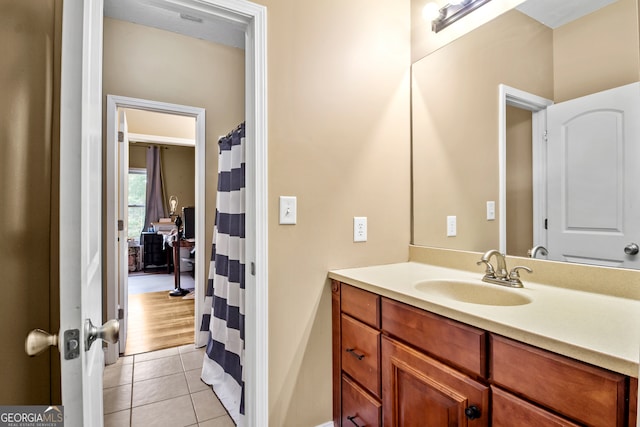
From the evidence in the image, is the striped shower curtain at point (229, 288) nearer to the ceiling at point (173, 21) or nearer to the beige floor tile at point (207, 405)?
the beige floor tile at point (207, 405)

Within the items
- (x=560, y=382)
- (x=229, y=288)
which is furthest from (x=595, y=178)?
(x=229, y=288)

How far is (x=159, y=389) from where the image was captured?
2064 mm

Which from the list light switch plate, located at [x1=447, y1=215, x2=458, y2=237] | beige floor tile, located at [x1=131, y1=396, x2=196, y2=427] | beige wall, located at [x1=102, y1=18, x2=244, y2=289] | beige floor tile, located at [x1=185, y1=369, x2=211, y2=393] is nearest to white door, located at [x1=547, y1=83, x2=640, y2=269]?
light switch plate, located at [x1=447, y1=215, x2=458, y2=237]

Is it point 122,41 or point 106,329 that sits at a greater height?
point 122,41

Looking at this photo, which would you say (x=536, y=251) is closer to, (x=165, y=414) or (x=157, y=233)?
(x=165, y=414)

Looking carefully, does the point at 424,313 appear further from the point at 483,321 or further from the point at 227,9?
the point at 227,9

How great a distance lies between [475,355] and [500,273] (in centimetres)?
56

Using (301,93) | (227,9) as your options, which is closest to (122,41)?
(227,9)

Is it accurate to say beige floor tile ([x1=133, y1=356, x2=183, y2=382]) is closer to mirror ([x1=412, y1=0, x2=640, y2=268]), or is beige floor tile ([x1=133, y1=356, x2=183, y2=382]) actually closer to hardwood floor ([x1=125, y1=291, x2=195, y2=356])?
hardwood floor ([x1=125, y1=291, x2=195, y2=356])

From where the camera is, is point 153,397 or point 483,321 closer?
point 483,321

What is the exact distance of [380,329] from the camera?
1.25 m

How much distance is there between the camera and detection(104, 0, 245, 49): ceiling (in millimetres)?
2434

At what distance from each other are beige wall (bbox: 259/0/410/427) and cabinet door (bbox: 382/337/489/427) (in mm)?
439

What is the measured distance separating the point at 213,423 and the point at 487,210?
1854 millimetres
